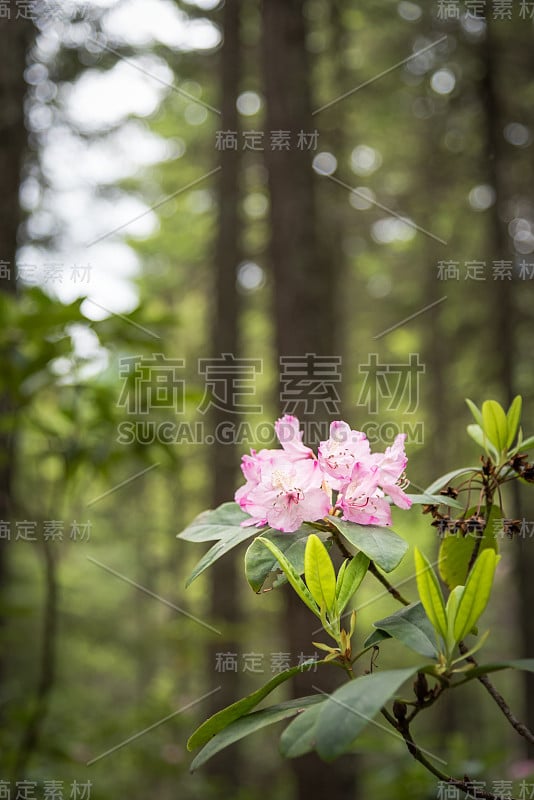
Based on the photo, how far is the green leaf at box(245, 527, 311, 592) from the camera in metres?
1.09

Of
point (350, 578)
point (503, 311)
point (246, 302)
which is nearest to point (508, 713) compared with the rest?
point (350, 578)

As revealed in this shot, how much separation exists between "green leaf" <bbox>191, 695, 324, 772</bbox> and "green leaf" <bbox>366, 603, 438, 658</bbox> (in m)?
0.14

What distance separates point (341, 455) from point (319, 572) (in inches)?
7.7

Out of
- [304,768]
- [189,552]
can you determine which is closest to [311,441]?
[304,768]

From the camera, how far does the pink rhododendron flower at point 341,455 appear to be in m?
1.13

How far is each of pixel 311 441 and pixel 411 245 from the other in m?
6.32

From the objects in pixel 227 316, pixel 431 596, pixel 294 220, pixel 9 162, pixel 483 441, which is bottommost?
pixel 431 596

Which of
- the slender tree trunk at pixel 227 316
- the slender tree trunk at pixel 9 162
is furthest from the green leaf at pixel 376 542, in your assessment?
the slender tree trunk at pixel 227 316

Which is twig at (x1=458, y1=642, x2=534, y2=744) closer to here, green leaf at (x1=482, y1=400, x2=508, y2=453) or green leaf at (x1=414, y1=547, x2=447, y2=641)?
green leaf at (x1=414, y1=547, x2=447, y2=641)

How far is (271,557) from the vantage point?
112cm

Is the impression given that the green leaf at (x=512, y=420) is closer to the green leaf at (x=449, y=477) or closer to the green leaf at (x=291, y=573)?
the green leaf at (x=449, y=477)

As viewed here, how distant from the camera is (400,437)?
1188 mm

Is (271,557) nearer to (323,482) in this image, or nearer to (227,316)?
(323,482)

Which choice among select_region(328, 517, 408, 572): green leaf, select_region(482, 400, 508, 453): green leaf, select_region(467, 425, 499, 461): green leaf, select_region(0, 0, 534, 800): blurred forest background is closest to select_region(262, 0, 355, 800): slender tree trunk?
select_region(0, 0, 534, 800): blurred forest background
